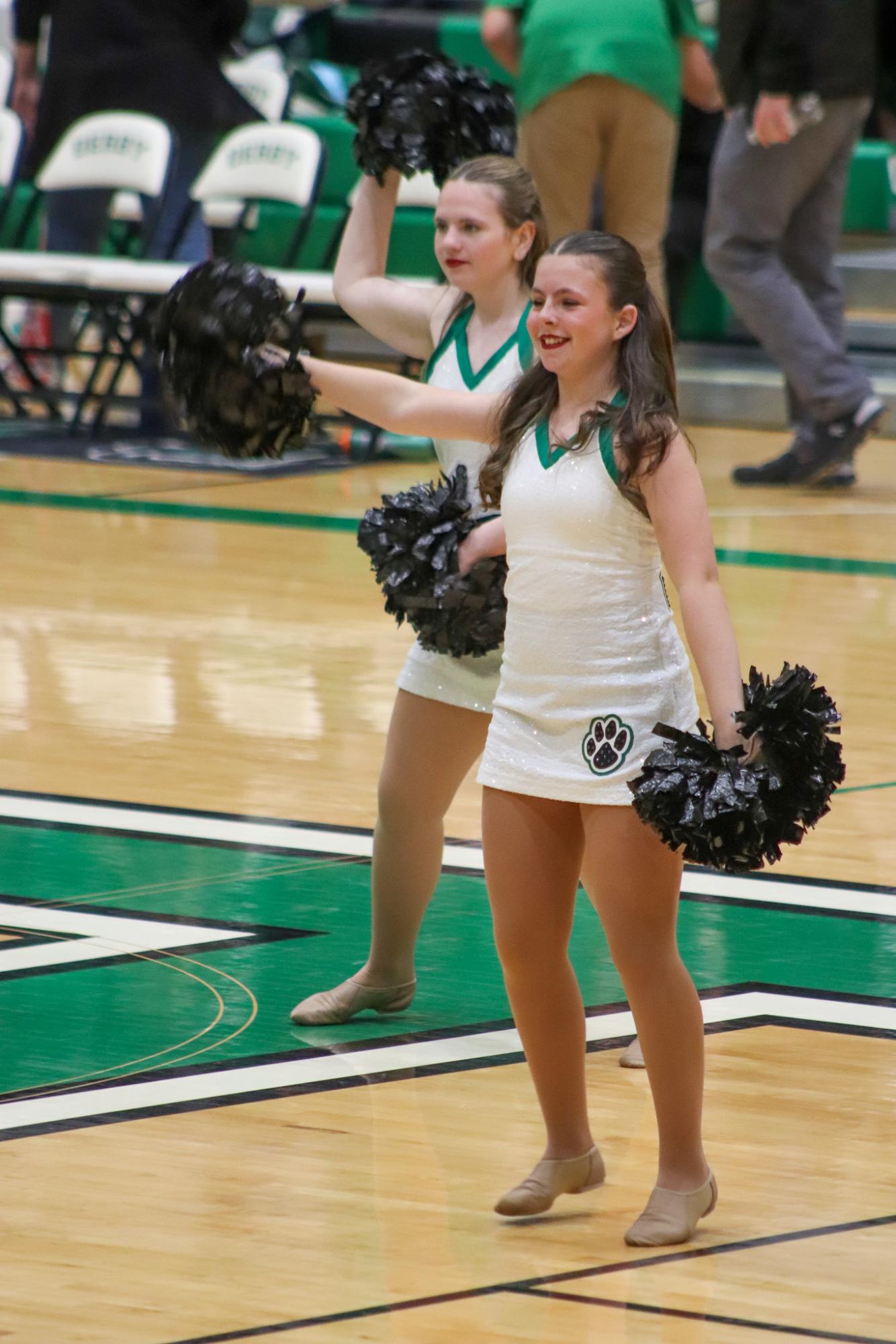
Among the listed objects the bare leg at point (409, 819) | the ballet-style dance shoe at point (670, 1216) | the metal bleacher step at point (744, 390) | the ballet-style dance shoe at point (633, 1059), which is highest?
the bare leg at point (409, 819)

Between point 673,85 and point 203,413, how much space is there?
5959 mm

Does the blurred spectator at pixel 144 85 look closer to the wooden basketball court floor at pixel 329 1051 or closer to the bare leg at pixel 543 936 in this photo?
the wooden basketball court floor at pixel 329 1051

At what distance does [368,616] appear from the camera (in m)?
7.17

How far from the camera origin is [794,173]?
9.34 meters

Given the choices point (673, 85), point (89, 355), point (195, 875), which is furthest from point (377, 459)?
point (195, 875)

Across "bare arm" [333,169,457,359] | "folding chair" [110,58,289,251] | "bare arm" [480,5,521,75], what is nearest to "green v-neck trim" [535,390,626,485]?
"bare arm" [333,169,457,359]

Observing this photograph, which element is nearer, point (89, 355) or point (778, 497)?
point (778, 497)

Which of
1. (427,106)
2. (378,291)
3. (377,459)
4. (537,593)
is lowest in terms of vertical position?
(377,459)

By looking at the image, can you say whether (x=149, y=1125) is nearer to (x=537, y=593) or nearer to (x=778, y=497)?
(x=537, y=593)

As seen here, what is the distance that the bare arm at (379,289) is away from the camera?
3.91m

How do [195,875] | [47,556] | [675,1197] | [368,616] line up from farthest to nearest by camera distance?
[47,556] < [368,616] < [195,875] < [675,1197]

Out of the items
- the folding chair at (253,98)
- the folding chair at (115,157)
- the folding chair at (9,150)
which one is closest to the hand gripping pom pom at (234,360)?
the folding chair at (115,157)

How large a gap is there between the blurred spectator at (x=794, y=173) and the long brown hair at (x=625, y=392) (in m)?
6.01

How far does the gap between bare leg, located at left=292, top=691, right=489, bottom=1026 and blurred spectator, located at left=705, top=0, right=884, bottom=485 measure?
18.4 ft
